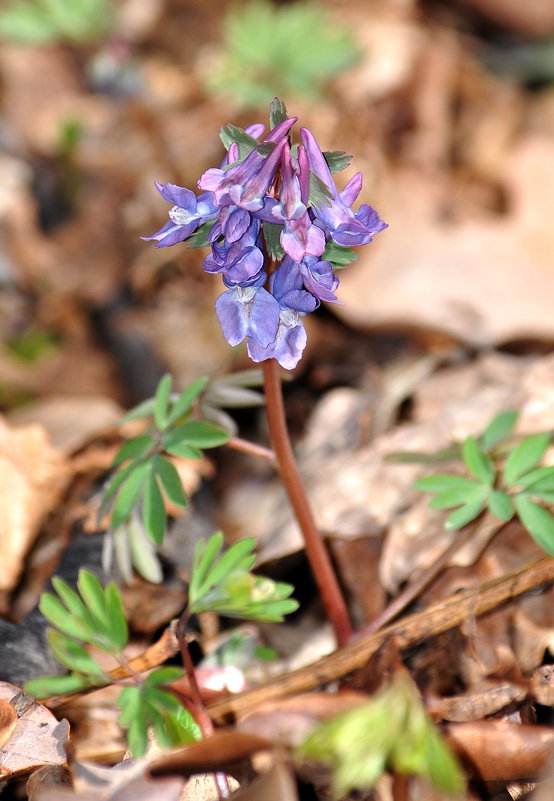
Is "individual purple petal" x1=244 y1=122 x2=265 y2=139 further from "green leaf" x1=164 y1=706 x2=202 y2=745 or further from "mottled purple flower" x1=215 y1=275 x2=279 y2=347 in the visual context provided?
"green leaf" x1=164 y1=706 x2=202 y2=745

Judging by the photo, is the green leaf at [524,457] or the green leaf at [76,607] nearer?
the green leaf at [76,607]

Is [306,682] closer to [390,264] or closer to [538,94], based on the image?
[390,264]

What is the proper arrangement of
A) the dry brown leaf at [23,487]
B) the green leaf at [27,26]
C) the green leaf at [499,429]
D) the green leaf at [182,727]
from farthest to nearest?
the green leaf at [27,26] → the dry brown leaf at [23,487] → the green leaf at [499,429] → the green leaf at [182,727]

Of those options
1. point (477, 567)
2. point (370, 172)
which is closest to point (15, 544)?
point (477, 567)

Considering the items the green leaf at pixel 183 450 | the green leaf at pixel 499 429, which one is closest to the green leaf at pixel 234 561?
the green leaf at pixel 183 450

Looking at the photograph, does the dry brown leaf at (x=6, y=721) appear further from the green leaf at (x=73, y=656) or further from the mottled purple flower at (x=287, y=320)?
the mottled purple flower at (x=287, y=320)

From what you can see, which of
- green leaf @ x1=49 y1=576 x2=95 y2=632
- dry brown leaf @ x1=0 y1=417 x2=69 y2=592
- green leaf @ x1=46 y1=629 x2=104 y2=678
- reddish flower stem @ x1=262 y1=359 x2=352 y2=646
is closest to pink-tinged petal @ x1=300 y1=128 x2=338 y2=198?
reddish flower stem @ x1=262 y1=359 x2=352 y2=646

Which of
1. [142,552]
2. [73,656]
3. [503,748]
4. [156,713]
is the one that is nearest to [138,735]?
[156,713]
